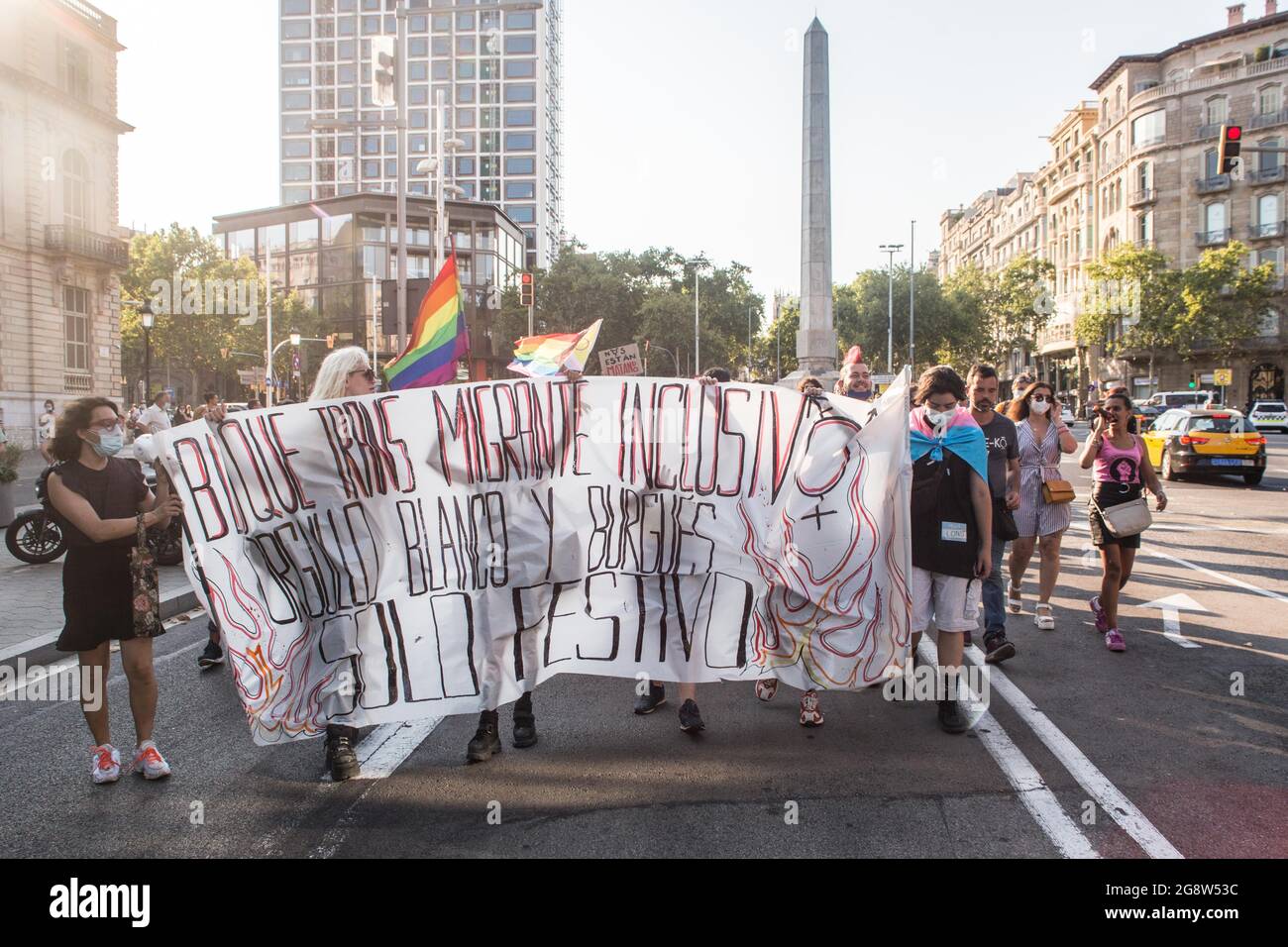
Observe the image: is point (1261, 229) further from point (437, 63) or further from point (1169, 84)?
point (437, 63)

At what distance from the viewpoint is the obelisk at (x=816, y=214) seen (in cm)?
2603

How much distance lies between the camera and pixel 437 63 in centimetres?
9631

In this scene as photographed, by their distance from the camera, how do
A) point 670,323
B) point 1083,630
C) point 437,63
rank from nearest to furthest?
point 1083,630 → point 670,323 → point 437,63

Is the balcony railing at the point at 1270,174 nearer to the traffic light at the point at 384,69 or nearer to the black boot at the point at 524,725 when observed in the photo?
the traffic light at the point at 384,69

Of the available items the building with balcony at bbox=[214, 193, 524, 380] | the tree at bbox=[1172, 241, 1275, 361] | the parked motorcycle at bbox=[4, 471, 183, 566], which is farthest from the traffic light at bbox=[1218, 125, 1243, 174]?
the building with balcony at bbox=[214, 193, 524, 380]

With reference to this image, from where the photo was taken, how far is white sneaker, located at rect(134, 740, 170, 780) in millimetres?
4586

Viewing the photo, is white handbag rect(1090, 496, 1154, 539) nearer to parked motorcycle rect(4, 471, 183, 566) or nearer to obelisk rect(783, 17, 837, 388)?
parked motorcycle rect(4, 471, 183, 566)

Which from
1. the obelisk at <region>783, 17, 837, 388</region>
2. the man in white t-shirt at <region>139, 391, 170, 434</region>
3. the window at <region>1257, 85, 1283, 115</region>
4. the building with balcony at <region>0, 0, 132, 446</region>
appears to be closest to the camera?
the man in white t-shirt at <region>139, 391, 170, 434</region>

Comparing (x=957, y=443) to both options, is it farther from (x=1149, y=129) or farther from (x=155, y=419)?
(x=1149, y=129)

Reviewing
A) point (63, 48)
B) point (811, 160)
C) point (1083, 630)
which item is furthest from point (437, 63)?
point (1083, 630)

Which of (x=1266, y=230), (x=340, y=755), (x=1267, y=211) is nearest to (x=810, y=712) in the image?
(x=340, y=755)

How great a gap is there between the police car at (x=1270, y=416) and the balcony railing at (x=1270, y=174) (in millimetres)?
18335

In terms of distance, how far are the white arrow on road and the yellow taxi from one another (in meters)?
12.2
